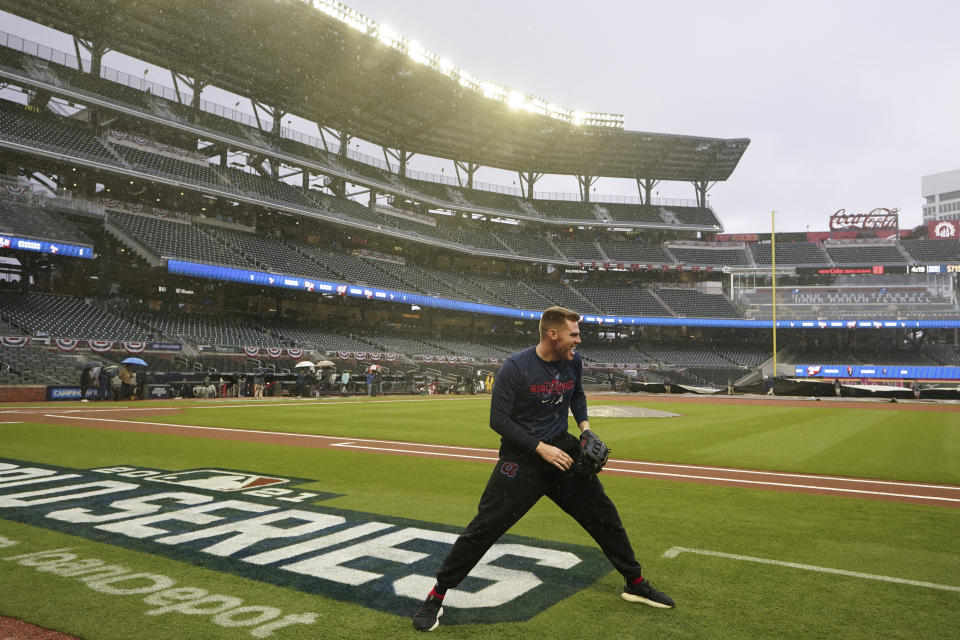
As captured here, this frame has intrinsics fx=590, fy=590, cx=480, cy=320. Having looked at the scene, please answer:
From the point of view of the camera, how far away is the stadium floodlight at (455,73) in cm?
4034

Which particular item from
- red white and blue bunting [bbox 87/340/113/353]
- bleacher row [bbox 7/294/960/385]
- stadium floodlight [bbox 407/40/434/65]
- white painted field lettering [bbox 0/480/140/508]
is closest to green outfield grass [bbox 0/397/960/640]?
white painted field lettering [bbox 0/480/140/508]

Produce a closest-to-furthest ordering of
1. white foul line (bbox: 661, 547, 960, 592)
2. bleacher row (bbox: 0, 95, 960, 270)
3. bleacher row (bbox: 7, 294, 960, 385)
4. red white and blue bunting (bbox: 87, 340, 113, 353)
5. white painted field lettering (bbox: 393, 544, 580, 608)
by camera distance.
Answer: white painted field lettering (bbox: 393, 544, 580, 608)
white foul line (bbox: 661, 547, 960, 592)
bleacher row (bbox: 7, 294, 960, 385)
red white and blue bunting (bbox: 87, 340, 113, 353)
bleacher row (bbox: 0, 95, 960, 270)

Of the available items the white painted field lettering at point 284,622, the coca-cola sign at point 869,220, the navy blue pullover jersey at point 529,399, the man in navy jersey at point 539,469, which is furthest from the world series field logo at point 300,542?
the coca-cola sign at point 869,220

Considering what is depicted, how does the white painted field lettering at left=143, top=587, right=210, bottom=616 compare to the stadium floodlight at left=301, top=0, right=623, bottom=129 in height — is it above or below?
below

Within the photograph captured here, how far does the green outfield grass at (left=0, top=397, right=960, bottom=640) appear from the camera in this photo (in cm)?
358

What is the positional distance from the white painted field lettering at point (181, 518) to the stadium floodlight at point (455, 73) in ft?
127

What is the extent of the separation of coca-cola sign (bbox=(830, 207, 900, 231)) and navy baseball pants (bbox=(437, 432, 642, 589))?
83.2m

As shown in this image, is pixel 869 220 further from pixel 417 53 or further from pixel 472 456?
pixel 472 456

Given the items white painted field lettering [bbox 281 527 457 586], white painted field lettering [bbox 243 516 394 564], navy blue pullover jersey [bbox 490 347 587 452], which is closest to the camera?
navy blue pullover jersey [bbox 490 347 587 452]

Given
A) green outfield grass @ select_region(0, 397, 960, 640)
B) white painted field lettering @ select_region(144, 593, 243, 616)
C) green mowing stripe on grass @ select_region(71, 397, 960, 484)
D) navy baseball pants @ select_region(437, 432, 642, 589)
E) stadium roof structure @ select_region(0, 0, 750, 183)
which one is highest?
stadium roof structure @ select_region(0, 0, 750, 183)

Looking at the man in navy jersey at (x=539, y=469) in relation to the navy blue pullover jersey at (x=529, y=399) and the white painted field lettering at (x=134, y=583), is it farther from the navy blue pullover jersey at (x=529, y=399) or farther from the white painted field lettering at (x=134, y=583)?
the white painted field lettering at (x=134, y=583)

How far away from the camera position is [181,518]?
5.90 meters

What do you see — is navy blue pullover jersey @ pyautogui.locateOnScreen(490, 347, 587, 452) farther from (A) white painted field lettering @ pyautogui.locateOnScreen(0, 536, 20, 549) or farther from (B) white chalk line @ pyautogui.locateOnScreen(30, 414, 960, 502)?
(B) white chalk line @ pyautogui.locateOnScreen(30, 414, 960, 502)

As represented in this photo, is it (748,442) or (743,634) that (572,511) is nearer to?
(743,634)
